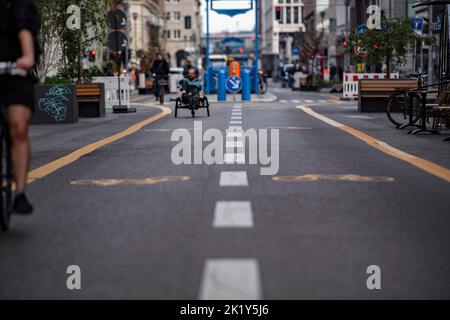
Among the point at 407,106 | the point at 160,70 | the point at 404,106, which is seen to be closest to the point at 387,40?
the point at 160,70

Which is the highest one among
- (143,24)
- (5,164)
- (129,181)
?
(143,24)

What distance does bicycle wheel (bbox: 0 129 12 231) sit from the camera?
7.21 m

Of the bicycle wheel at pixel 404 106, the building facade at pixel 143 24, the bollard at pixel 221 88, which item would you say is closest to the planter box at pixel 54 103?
the bicycle wheel at pixel 404 106

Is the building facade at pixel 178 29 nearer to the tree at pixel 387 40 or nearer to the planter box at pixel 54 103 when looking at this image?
the tree at pixel 387 40

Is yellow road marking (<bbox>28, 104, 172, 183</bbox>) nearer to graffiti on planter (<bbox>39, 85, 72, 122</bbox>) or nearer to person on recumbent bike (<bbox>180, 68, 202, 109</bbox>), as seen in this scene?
graffiti on planter (<bbox>39, 85, 72, 122</bbox>)

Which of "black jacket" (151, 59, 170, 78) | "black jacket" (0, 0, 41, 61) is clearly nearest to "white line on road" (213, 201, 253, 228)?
"black jacket" (0, 0, 41, 61)

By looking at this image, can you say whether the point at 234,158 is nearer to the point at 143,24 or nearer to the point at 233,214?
the point at 233,214

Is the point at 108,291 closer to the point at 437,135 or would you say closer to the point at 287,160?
the point at 287,160

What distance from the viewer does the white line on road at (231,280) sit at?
16.5ft

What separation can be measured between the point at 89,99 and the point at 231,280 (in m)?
22.7

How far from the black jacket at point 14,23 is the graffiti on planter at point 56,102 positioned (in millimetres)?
16163

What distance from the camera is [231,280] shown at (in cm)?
535

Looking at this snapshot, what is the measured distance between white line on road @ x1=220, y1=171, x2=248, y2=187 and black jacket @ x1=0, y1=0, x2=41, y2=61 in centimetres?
288

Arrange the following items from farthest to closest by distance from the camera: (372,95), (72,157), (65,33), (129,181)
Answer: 1. (372,95)
2. (65,33)
3. (72,157)
4. (129,181)
